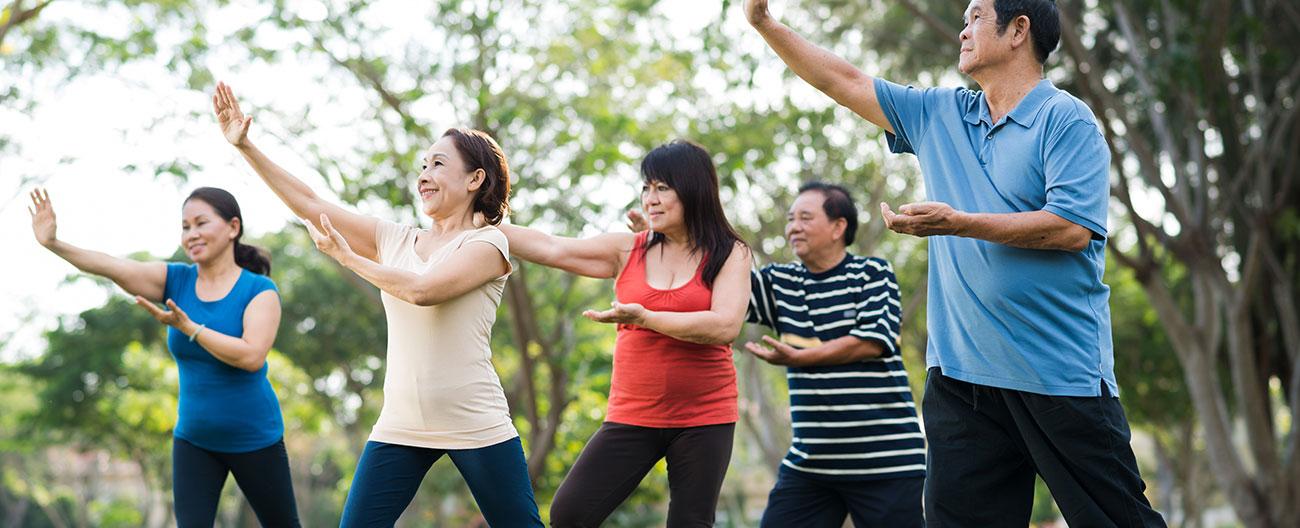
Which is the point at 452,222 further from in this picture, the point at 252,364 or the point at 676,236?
the point at 252,364

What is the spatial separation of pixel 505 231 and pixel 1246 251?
11694 millimetres

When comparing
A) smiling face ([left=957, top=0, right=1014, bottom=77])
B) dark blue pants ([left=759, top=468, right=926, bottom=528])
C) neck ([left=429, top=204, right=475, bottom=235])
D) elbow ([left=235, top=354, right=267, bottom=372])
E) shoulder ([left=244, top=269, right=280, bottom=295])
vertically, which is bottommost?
dark blue pants ([left=759, top=468, right=926, bottom=528])

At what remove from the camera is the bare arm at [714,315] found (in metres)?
4.07

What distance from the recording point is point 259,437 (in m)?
5.08

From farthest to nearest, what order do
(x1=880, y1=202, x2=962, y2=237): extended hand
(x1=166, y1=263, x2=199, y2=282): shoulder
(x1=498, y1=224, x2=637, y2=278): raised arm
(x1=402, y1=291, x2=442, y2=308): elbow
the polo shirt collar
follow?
1. (x1=166, y1=263, x2=199, y2=282): shoulder
2. (x1=498, y1=224, x2=637, y2=278): raised arm
3. (x1=402, y1=291, x2=442, y2=308): elbow
4. the polo shirt collar
5. (x1=880, y1=202, x2=962, y2=237): extended hand

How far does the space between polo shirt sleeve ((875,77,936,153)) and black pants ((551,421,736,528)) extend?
1.37 metres

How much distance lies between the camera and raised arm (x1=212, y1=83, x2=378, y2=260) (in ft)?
13.8

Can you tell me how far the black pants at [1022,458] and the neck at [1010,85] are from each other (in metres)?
0.80

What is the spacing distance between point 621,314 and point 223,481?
2106mm

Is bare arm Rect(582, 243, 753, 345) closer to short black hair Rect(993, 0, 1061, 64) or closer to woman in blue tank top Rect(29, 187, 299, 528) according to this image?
short black hair Rect(993, 0, 1061, 64)

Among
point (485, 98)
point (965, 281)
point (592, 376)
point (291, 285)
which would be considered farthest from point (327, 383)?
point (965, 281)

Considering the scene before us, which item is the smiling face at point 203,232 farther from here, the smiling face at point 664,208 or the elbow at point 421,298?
the smiling face at point 664,208

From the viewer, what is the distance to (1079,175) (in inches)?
128

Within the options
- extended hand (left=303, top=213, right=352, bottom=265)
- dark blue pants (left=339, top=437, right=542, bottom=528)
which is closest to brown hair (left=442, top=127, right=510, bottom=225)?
extended hand (left=303, top=213, right=352, bottom=265)
